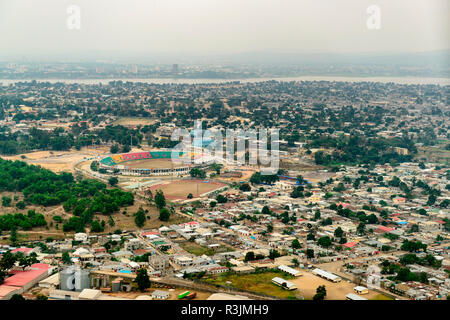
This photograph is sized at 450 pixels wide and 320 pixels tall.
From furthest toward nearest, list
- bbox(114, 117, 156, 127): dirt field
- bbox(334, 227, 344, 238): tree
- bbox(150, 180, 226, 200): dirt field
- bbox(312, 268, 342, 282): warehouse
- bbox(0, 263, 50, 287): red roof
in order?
bbox(114, 117, 156, 127): dirt field < bbox(150, 180, 226, 200): dirt field < bbox(334, 227, 344, 238): tree < bbox(312, 268, 342, 282): warehouse < bbox(0, 263, 50, 287): red roof

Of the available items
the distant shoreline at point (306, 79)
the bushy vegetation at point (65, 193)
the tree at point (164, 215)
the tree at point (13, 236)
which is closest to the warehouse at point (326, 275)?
the tree at point (164, 215)

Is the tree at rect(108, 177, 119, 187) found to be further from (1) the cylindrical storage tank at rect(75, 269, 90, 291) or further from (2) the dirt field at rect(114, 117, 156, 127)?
(2) the dirt field at rect(114, 117, 156, 127)

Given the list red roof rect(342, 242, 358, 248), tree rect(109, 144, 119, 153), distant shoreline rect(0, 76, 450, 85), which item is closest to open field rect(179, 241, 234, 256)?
red roof rect(342, 242, 358, 248)

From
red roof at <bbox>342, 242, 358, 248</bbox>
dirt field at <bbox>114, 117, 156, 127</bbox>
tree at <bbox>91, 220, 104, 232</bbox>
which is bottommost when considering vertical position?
red roof at <bbox>342, 242, 358, 248</bbox>

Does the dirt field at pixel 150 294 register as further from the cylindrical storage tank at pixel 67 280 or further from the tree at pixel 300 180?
the tree at pixel 300 180
